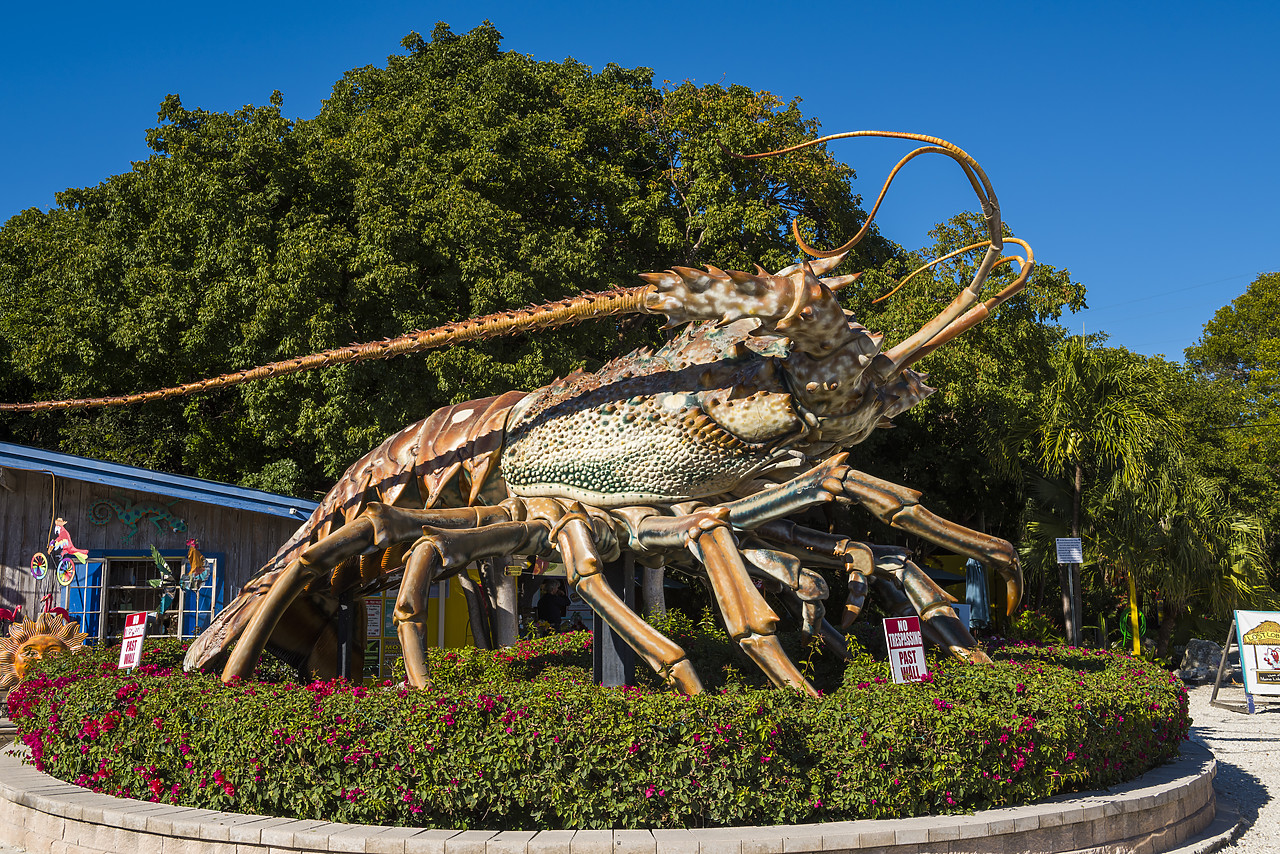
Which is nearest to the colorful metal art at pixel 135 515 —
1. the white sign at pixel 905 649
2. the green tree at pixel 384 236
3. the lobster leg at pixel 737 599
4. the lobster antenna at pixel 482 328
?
the green tree at pixel 384 236

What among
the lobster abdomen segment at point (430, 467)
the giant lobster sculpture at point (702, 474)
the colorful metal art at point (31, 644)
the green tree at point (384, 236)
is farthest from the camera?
the green tree at point (384, 236)

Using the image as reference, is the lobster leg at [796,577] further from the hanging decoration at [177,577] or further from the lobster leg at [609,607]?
the hanging decoration at [177,577]

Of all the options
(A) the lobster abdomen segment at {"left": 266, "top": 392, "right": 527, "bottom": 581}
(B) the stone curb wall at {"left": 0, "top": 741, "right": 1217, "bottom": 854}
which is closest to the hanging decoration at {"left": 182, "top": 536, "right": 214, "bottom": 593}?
(A) the lobster abdomen segment at {"left": 266, "top": 392, "right": 527, "bottom": 581}

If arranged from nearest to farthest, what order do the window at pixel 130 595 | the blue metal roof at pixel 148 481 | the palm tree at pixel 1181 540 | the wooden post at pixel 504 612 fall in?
1. the wooden post at pixel 504 612
2. the blue metal roof at pixel 148 481
3. the window at pixel 130 595
4. the palm tree at pixel 1181 540

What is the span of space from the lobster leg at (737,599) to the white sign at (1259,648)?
10.3 meters

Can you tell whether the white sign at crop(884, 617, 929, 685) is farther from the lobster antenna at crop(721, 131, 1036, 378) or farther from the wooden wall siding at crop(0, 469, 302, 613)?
the wooden wall siding at crop(0, 469, 302, 613)

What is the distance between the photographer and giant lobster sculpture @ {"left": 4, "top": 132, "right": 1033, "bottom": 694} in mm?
6480

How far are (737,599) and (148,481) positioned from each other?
10107mm

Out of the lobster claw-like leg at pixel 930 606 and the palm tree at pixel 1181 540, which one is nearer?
the lobster claw-like leg at pixel 930 606

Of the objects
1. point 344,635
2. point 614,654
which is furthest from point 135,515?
point 614,654

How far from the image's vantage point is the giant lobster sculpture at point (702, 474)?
648 cm

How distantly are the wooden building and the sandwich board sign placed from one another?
44.2ft

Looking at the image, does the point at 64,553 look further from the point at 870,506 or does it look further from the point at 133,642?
the point at 870,506

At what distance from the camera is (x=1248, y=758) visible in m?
9.95
